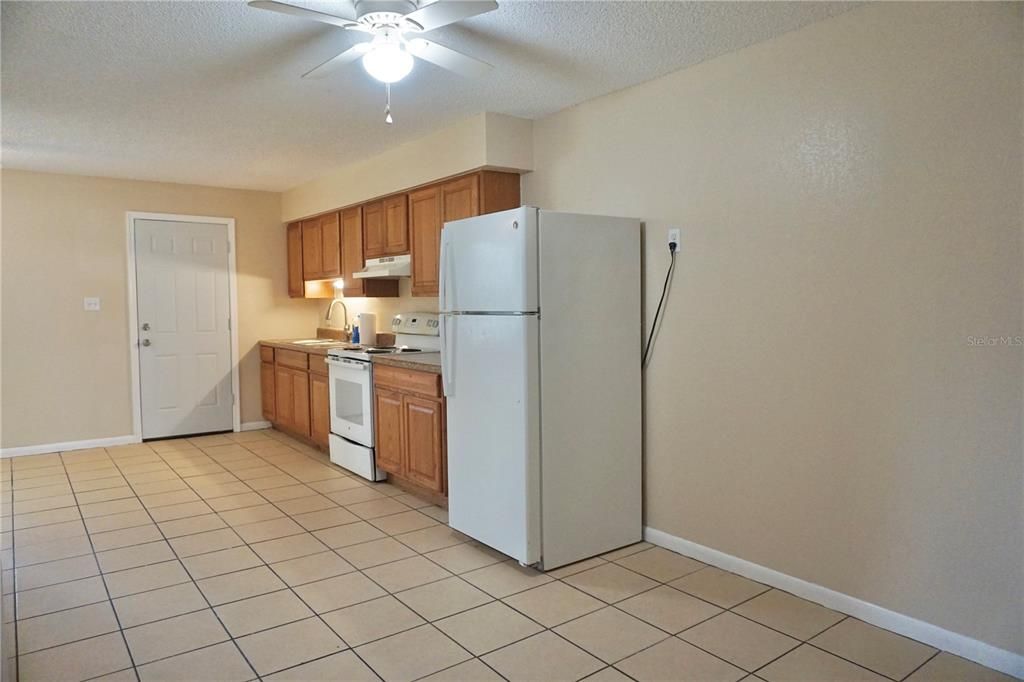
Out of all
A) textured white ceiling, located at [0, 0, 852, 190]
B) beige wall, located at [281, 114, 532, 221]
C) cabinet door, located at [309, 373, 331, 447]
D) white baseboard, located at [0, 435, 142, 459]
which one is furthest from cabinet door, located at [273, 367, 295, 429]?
textured white ceiling, located at [0, 0, 852, 190]

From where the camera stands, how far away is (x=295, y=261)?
6.54 metres

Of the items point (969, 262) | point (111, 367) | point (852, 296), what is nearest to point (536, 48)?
point (852, 296)

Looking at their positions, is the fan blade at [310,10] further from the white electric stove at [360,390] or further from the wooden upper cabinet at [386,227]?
the white electric stove at [360,390]

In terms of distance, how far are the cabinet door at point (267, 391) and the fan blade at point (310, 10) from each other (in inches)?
172

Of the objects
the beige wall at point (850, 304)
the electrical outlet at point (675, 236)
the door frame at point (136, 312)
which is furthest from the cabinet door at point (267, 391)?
the electrical outlet at point (675, 236)

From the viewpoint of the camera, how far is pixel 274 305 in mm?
6676

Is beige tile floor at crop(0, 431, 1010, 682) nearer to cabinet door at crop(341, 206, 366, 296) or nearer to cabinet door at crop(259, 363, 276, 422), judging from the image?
cabinet door at crop(341, 206, 366, 296)

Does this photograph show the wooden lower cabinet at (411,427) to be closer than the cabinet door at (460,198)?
Yes

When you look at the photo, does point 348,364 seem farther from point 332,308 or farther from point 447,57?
point 447,57

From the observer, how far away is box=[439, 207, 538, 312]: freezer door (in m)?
2.99

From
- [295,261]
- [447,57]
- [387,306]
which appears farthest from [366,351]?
[447,57]

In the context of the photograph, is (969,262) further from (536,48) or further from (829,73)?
(536,48)

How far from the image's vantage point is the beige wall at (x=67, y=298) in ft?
17.6

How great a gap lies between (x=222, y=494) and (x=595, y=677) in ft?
10.0
